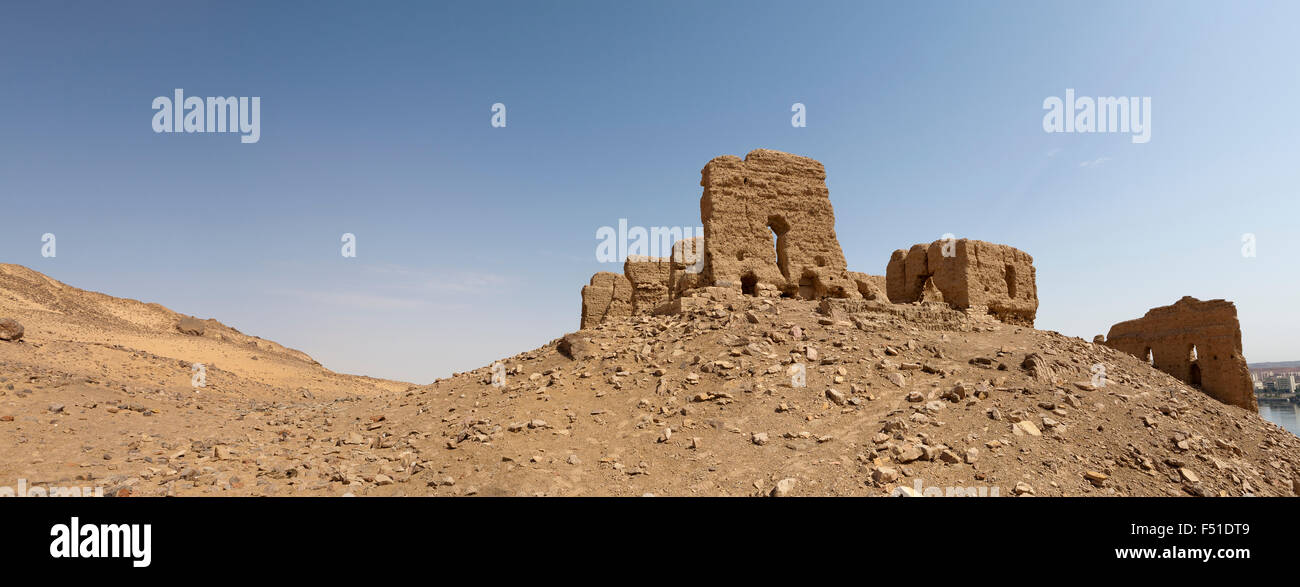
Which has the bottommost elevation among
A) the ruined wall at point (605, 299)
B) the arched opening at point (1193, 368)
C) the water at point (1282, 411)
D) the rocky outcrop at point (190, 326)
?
the water at point (1282, 411)

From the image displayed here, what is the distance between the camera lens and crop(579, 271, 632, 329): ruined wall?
80.3 feet

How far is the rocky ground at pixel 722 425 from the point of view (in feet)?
20.9

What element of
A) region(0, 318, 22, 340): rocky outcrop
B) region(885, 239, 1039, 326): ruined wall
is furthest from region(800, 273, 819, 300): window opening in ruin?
region(0, 318, 22, 340): rocky outcrop

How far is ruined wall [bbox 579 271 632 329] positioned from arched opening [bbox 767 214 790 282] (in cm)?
1120

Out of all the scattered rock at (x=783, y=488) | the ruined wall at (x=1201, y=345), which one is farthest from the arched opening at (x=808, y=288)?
the ruined wall at (x=1201, y=345)

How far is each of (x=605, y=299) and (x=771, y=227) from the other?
1197 cm

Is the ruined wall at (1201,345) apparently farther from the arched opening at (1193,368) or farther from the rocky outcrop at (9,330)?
the rocky outcrop at (9,330)

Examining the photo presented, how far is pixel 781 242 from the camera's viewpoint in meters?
14.0

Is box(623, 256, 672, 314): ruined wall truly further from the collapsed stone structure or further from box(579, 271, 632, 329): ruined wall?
the collapsed stone structure

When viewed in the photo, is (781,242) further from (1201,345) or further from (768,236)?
(1201,345)

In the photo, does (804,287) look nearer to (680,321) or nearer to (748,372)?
(680,321)

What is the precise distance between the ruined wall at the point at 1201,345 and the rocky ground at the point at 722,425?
37.2 ft
